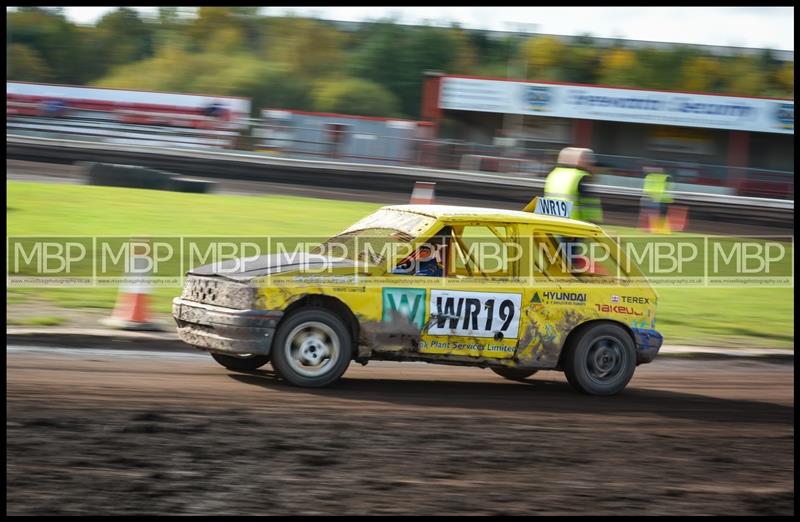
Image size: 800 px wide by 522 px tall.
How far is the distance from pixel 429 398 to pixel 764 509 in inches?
122

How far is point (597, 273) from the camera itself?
357 inches

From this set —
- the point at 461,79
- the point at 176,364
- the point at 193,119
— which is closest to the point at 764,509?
the point at 176,364

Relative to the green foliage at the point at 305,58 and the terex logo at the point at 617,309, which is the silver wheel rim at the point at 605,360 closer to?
the terex logo at the point at 617,309

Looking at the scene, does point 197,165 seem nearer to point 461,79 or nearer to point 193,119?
point 193,119

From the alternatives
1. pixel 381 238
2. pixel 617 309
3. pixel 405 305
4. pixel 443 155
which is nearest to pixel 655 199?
pixel 443 155

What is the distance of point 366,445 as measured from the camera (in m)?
6.60

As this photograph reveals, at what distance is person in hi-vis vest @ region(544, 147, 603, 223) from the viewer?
1084cm

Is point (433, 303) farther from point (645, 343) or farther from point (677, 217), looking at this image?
point (677, 217)

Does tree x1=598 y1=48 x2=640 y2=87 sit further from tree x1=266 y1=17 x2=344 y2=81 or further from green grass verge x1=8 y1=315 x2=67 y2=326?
green grass verge x1=8 y1=315 x2=67 y2=326

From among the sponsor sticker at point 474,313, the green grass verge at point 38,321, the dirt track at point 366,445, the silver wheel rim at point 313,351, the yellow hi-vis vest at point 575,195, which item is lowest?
the dirt track at point 366,445

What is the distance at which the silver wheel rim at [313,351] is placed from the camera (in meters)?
8.01

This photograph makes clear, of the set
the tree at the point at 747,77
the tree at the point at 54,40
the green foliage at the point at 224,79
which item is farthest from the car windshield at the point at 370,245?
the tree at the point at 54,40

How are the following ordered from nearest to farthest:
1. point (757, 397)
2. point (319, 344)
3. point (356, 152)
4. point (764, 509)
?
point (764, 509)
point (319, 344)
point (757, 397)
point (356, 152)

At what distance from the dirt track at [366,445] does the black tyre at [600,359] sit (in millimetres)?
198
